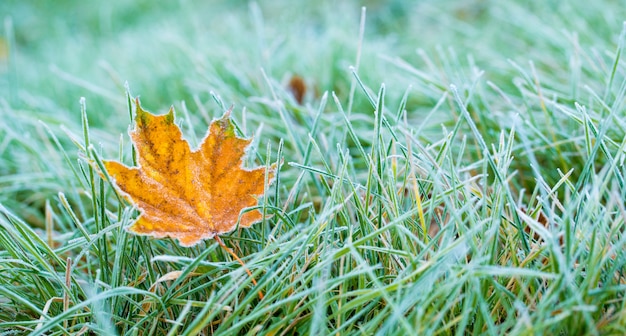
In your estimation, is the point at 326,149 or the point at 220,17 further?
the point at 220,17

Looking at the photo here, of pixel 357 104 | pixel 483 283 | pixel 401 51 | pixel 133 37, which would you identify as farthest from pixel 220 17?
pixel 483 283

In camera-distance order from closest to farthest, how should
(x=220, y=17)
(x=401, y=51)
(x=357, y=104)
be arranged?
(x=357, y=104), (x=401, y=51), (x=220, y=17)

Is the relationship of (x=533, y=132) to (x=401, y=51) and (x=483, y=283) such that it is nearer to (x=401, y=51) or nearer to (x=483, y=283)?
(x=483, y=283)

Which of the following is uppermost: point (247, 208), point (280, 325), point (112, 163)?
point (112, 163)
